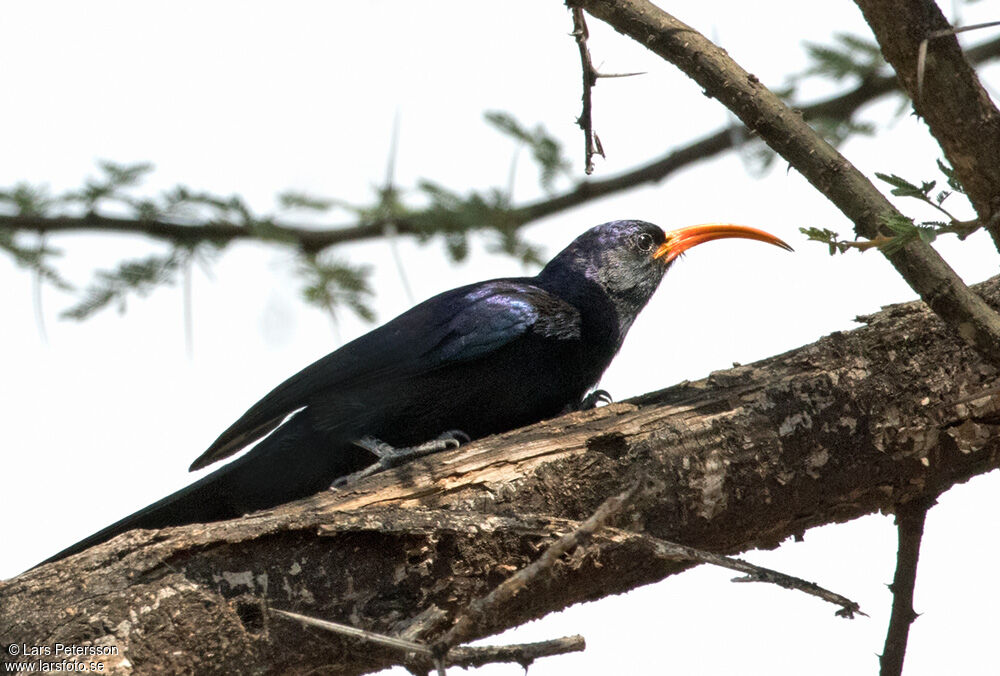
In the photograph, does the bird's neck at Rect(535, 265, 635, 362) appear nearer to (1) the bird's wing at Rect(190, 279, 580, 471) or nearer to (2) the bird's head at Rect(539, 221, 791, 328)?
(2) the bird's head at Rect(539, 221, 791, 328)

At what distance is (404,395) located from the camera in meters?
Result: 5.29

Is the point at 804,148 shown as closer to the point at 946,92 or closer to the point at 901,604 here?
the point at 946,92

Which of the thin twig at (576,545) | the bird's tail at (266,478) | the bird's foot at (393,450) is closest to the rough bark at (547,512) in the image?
the thin twig at (576,545)

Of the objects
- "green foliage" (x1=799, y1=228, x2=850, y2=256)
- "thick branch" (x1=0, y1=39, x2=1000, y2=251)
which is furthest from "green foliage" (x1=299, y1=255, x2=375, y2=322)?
"green foliage" (x1=799, y1=228, x2=850, y2=256)

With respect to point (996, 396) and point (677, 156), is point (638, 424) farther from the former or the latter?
point (677, 156)

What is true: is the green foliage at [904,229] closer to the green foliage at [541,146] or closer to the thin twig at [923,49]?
the thin twig at [923,49]

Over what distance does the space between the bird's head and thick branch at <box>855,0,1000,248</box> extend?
2895 mm

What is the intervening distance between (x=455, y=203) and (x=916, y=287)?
10.9ft

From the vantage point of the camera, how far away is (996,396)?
4043mm

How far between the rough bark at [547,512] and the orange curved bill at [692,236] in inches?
86.1

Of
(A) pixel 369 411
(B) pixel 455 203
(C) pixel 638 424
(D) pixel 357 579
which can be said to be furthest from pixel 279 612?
(B) pixel 455 203

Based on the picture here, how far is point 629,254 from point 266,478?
2.52 meters

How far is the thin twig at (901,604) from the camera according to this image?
12.4 ft

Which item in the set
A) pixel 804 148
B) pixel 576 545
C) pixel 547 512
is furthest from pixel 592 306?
pixel 576 545
